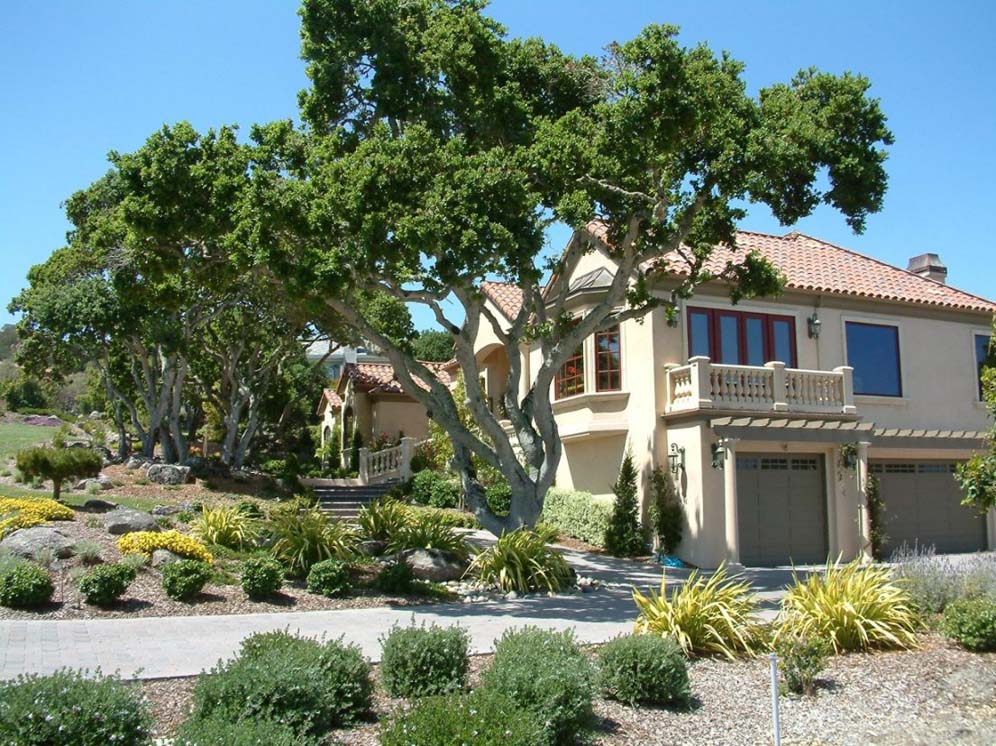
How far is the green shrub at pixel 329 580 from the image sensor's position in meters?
13.5

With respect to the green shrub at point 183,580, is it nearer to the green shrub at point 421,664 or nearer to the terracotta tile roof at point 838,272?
the green shrub at point 421,664

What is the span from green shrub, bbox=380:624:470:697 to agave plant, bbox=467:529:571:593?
690cm

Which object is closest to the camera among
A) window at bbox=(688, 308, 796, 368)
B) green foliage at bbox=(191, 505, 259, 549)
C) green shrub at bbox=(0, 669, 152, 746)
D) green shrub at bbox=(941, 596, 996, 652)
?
green shrub at bbox=(0, 669, 152, 746)

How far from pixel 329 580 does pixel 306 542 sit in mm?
1359

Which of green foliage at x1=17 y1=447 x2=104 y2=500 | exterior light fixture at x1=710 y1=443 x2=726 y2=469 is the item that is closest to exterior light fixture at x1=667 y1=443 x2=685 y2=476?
exterior light fixture at x1=710 y1=443 x2=726 y2=469

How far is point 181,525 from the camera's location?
1750 cm

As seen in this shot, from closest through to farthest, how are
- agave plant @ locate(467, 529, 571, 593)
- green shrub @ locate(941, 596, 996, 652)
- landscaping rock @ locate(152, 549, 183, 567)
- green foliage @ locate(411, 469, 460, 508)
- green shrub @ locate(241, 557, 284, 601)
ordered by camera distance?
green shrub @ locate(941, 596, 996, 652) < green shrub @ locate(241, 557, 284, 601) < landscaping rock @ locate(152, 549, 183, 567) < agave plant @ locate(467, 529, 571, 593) < green foliage @ locate(411, 469, 460, 508)

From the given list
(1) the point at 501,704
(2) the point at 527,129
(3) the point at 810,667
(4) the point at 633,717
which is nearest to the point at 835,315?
(2) the point at 527,129

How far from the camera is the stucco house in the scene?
65.1 ft

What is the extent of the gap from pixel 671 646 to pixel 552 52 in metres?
11.5

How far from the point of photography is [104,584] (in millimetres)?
11844

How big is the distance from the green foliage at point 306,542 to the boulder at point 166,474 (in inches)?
401

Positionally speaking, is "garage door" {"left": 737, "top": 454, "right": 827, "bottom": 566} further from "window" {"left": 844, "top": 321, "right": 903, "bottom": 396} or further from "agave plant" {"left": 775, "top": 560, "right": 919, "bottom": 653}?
"agave plant" {"left": 775, "top": 560, "right": 919, "bottom": 653}

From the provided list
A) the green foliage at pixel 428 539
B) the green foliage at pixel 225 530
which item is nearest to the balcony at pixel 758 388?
the green foliage at pixel 428 539
